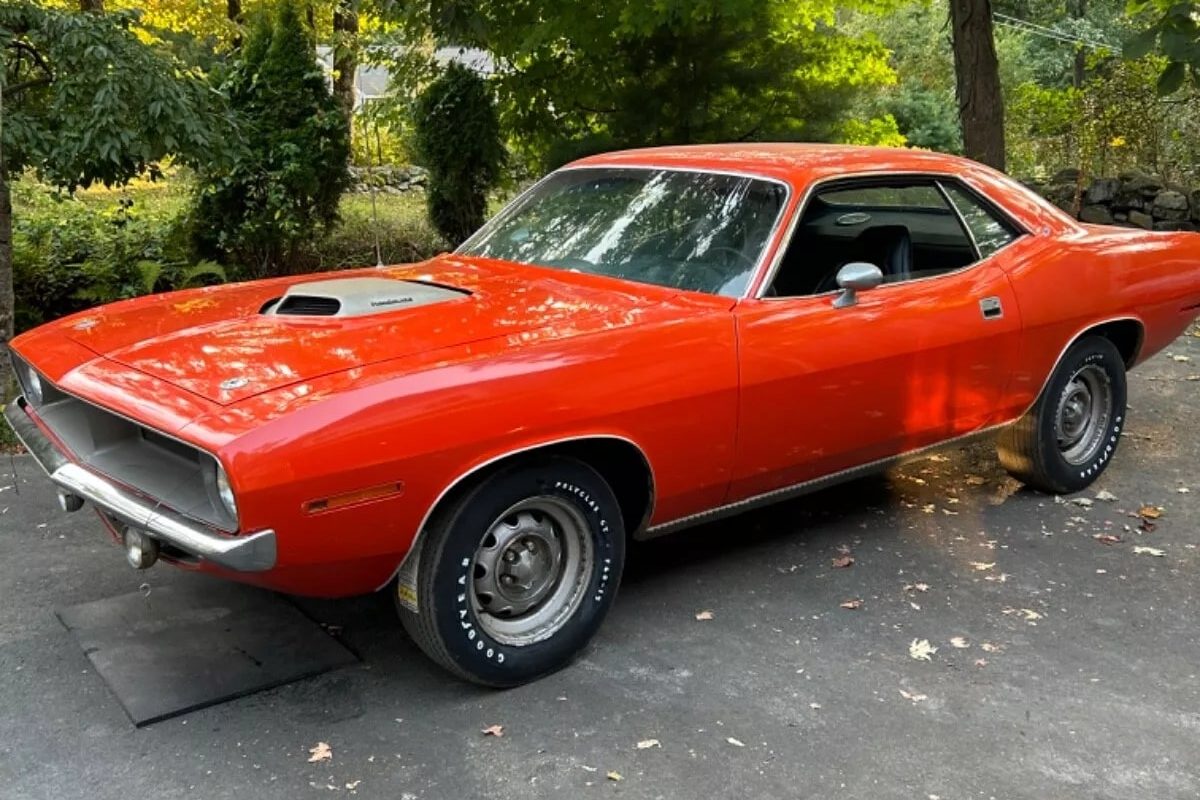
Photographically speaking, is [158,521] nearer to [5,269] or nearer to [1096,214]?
[5,269]

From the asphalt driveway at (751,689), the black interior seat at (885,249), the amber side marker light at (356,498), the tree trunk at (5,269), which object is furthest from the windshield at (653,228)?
the tree trunk at (5,269)

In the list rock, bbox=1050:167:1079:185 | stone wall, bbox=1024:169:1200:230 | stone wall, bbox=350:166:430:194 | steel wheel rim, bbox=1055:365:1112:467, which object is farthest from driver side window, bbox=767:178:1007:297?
stone wall, bbox=350:166:430:194

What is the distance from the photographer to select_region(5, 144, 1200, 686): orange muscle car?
3.08 m

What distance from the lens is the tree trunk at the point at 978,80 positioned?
10305mm

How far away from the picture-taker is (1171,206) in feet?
38.9

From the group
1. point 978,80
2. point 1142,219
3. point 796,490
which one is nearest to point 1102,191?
point 1142,219

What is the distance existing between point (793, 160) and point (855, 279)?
0.69m

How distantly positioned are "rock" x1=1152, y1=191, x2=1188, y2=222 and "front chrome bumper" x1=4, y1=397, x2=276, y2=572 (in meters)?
11.6

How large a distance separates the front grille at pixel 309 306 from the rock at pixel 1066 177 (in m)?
11.1

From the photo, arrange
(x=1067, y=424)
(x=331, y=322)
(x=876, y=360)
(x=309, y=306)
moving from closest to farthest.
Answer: (x=331, y=322), (x=309, y=306), (x=876, y=360), (x=1067, y=424)

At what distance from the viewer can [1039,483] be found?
5.41m

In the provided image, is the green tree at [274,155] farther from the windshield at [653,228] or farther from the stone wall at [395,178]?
the windshield at [653,228]

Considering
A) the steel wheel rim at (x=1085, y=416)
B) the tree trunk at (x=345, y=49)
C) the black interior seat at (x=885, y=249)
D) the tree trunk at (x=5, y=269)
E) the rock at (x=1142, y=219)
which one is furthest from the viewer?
the rock at (x=1142, y=219)

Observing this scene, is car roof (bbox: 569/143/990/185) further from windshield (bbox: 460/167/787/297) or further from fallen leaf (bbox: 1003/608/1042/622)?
fallen leaf (bbox: 1003/608/1042/622)
